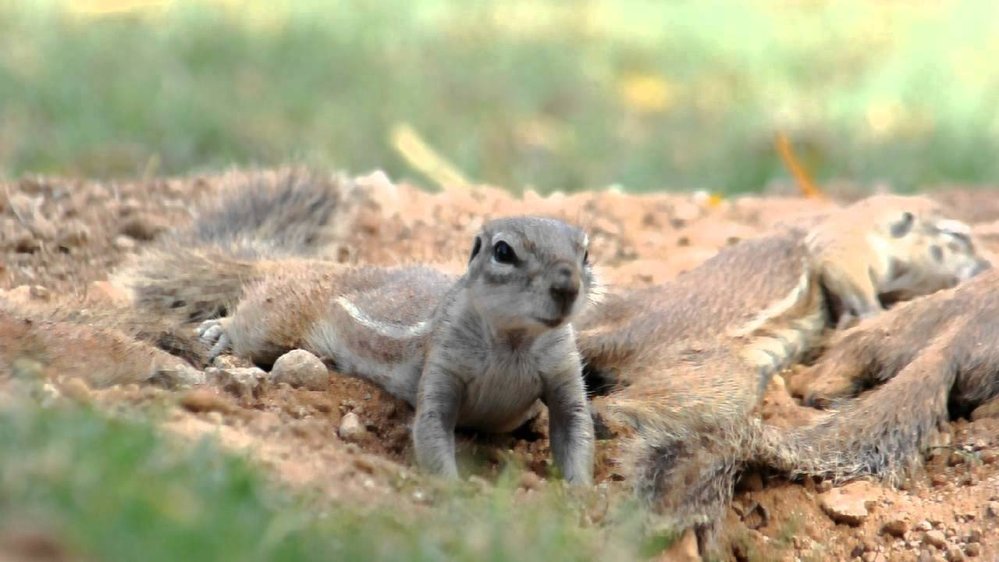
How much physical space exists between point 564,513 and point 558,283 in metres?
0.58

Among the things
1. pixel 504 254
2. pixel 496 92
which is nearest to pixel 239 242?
pixel 504 254

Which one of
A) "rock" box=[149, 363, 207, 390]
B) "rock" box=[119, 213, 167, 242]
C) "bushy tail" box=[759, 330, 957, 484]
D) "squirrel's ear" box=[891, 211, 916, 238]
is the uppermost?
"squirrel's ear" box=[891, 211, 916, 238]

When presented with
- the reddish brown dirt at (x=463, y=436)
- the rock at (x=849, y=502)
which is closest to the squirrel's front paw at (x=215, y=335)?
the reddish brown dirt at (x=463, y=436)

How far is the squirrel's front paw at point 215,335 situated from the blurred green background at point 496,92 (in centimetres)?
239

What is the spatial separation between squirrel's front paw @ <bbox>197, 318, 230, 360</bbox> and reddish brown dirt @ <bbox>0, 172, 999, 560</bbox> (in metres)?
0.52

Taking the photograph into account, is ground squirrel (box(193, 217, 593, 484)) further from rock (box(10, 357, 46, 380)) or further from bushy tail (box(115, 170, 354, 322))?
rock (box(10, 357, 46, 380))

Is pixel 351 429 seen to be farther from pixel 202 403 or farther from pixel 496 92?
pixel 496 92

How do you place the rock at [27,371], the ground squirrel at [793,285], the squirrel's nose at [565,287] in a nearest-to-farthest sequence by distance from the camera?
the rock at [27,371], the squirrel's nose at [565,287], the ground squirrel at [793,285]

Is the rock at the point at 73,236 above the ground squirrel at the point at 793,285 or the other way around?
the other way around

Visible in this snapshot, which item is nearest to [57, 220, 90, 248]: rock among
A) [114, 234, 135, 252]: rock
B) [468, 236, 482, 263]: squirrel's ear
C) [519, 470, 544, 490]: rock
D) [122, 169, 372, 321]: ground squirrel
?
[114, 234, 135, 252]: rock

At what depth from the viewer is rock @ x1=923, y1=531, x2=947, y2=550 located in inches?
156

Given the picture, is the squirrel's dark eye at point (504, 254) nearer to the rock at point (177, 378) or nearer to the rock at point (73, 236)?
the rock at point (177, 378)

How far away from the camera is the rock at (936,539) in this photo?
3.97m

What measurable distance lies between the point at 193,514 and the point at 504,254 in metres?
1.50
